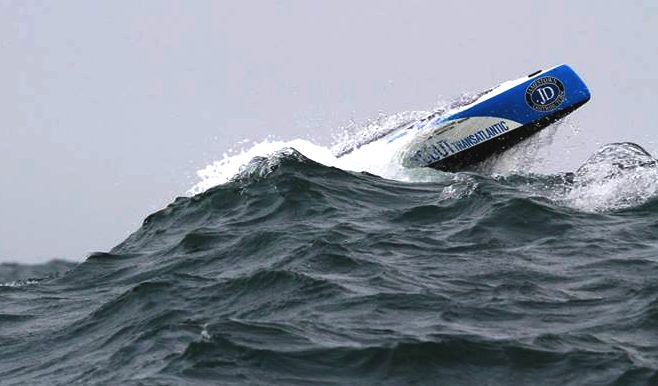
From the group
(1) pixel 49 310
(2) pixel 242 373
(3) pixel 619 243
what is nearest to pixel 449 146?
(3) pixel 619 243

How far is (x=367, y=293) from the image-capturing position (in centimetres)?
780

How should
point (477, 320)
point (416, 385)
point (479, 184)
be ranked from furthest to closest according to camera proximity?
point (479, 184) < point (477, 320) < point (416, 385)

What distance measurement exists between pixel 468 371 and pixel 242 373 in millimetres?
1450

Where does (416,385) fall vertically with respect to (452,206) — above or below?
below

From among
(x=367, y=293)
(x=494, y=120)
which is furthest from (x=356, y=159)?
(x=367, y=293)

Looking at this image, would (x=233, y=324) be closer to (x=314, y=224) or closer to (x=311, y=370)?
(x=311, y=370)

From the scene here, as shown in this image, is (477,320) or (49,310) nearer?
(477,320)

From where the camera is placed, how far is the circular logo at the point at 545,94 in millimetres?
16375

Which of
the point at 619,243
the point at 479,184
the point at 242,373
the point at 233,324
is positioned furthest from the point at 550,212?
the point at 242,373

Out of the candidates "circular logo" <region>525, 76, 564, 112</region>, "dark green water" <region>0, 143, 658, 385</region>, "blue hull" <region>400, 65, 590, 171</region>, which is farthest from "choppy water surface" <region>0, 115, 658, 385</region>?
"circular logo" <region>525, 76, 564, 112</region>

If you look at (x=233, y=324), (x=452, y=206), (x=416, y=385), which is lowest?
(x=416, y=385)

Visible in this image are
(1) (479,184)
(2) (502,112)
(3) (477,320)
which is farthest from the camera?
A: (2) (502,112)

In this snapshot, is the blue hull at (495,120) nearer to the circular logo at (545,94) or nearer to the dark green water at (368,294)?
the circular logo at (545,94)

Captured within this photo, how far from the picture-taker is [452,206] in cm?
1141
